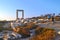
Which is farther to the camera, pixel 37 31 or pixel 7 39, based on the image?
pixel 37 31

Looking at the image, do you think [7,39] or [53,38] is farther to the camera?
[7,39]

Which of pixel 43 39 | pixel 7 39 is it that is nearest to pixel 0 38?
pixel 7 39

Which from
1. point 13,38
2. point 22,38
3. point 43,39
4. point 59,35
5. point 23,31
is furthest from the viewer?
point 23,31

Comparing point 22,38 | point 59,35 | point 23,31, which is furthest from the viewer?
point 23,31

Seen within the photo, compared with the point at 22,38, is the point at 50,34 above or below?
above

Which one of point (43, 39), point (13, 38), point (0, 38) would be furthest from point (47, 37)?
point (0, 38)

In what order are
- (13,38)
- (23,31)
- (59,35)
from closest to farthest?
(59,35) → (13,38) → (23,31)

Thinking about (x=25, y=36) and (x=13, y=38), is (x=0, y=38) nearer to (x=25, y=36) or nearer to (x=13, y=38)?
(x=13, y=38)

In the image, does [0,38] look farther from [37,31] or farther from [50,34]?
[50,34]

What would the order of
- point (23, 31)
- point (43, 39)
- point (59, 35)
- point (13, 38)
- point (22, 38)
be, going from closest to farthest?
point (43, 39) → point (59, 35) → point (13, 38) → point (22, 38) → point (23, 31)
